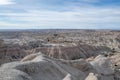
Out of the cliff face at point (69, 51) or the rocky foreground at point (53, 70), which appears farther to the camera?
the cliff face at point (69, 51)

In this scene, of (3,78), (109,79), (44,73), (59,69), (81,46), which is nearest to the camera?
(3,78)

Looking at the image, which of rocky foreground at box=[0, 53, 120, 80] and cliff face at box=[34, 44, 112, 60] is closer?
rocky foreground at box=[0, 53, 120, 80]

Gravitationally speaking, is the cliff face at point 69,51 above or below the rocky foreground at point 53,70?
below

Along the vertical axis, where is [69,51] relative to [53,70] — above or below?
below

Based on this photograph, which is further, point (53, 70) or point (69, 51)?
point (69, 51)

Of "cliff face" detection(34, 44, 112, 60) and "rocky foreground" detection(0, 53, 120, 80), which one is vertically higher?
"rocky foreground" detection(0, 53, 120, 80)

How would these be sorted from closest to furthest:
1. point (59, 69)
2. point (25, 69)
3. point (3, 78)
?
point (3, 78) < point (25, 69) < point (59, 69)

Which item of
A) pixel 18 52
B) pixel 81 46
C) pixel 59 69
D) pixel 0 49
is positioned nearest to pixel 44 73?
pixel 59 69

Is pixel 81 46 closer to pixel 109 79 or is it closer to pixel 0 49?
pixel 0 49
